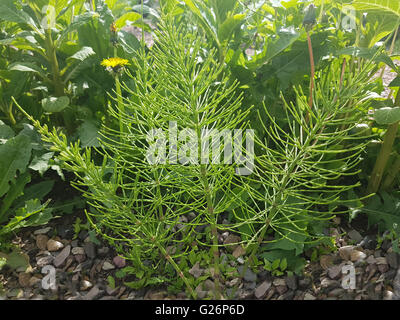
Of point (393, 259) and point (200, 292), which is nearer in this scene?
point (200, 292)

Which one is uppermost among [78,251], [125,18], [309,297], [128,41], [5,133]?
[125,18]

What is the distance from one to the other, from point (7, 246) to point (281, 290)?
3.71ft

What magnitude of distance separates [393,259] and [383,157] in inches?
17.2

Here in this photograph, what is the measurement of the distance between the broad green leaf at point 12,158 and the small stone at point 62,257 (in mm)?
359

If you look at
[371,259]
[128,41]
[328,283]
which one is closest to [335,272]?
[328,283]

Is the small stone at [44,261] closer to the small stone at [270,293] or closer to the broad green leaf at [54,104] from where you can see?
the broad green leaf at [54,104]

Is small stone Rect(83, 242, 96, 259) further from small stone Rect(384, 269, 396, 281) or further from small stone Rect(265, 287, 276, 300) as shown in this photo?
small stone Rect(384, 269, 396, 281)

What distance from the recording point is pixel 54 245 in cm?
174

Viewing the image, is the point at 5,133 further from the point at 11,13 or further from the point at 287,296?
the point at 287,296

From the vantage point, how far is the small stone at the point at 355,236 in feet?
5.72

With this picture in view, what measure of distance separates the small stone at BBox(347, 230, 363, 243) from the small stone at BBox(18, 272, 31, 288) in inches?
53.3
